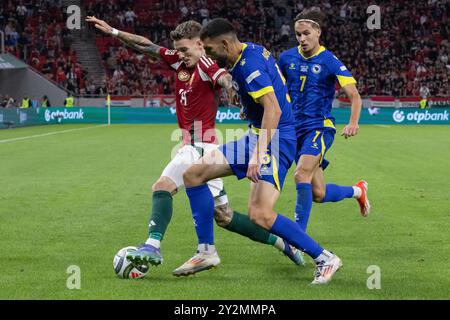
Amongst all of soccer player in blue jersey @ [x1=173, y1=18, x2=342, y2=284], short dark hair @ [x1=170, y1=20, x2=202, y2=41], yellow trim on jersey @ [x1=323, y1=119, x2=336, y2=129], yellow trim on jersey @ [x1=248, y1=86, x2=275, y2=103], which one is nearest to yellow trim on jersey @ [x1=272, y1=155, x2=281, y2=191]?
soccer player in blue jersey @ [x1=173, y1=18, x2=342, y2=284]

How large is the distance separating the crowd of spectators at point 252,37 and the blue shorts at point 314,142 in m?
36.9

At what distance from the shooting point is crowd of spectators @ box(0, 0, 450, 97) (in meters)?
45.5

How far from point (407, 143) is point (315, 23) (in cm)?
1777

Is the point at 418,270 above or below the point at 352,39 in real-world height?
below

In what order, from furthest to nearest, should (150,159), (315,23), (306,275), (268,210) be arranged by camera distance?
(150,159)
(315,23)
(306,275)
(268,210)

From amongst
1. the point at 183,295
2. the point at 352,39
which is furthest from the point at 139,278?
the point at 352,39

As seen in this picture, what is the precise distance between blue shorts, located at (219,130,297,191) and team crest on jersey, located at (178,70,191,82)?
1218mm

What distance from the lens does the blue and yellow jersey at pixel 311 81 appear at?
829 centimetres

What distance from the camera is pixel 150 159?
19.5 meters

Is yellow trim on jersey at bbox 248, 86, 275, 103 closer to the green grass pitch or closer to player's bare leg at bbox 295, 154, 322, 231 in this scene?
the green grass pitch

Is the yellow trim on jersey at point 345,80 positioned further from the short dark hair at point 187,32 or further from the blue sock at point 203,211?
the blue sock at point 203,211

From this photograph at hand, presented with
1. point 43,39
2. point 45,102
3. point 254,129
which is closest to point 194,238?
point 254,129

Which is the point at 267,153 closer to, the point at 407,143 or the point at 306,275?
the point at 306,275
